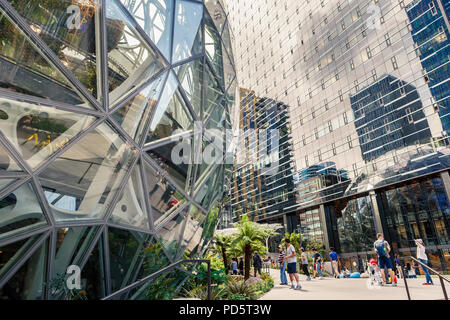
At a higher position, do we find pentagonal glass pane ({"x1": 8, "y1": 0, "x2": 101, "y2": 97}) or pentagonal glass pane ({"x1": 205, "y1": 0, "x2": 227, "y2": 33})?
pentagonal glass pane ({"x1": 205, "y1": 0, "x2": 227, "y2": 33})

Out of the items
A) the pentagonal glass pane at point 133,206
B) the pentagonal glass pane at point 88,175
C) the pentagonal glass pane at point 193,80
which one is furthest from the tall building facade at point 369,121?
the pentagonal glass pane at point 88,175

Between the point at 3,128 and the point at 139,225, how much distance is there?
3322 millimetres

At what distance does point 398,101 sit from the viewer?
108 ft

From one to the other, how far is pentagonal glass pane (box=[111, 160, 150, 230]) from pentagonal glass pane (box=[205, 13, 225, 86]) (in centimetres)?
491

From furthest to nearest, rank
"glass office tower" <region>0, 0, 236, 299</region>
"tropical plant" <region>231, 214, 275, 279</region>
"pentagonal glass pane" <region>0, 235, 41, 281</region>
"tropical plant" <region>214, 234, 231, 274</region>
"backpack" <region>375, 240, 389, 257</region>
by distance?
"tropical plant" <region>214, 234, 231, 274</region> < "tropical plant" <region>231, 214, 275, 279</region> < "backpack" <region>375, 240, 389, 257</region> < "pentagonal glass pane" <region>0, 235, 41, 281</region> < "glass office tower" <region>0, 0, 236, 299</region>

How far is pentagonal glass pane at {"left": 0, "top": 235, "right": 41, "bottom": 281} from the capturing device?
448 cm

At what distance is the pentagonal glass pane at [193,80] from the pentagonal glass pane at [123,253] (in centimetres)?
392

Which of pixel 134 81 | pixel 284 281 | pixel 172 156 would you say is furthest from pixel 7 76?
pixel 284 281

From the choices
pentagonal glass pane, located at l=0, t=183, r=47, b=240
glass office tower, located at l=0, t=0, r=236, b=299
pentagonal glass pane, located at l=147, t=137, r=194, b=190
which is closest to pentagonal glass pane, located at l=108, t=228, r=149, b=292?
glass office tower, located at l=0, t=0, r=236, b=299

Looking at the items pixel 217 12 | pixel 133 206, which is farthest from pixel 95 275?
pixel 217 12

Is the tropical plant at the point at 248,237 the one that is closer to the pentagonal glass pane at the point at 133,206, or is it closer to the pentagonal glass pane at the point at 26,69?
the pentagonal glass pane at the point at 133,206

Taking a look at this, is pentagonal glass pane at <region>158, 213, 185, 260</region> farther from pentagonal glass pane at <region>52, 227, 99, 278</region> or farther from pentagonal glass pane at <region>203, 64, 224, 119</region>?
pentagonal glass pane at <region>203, 64, 224, 119</region>

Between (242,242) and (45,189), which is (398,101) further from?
(45,189)

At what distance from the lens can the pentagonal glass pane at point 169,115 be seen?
257 inches
